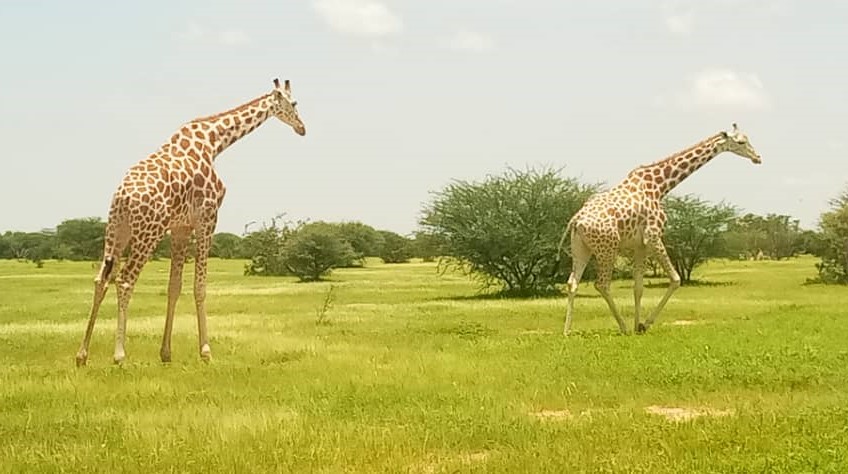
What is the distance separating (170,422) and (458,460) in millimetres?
3208

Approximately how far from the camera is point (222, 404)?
34.6ft

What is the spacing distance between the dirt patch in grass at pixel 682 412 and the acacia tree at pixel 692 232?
130 feet

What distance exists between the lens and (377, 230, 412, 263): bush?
106m

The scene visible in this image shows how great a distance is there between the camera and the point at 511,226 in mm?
36500

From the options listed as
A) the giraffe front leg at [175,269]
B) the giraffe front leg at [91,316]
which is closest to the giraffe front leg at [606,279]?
the giraffe front leg at [175,269]

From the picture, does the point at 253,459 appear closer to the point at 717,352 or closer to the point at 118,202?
the point at 118,202

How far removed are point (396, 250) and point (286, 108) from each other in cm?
9075

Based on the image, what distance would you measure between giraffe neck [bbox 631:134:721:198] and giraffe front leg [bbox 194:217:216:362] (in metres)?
9.55

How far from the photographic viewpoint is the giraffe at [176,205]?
13.8 meters

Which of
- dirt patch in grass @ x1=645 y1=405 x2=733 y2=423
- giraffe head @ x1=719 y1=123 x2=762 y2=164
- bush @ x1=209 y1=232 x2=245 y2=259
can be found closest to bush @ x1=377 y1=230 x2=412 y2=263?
bush @ x1=209 y1=232 x2=245 y2=259

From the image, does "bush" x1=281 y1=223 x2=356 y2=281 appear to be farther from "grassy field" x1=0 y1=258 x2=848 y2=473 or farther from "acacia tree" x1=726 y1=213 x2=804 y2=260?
"acacia tree" x1=726 y1=213 x2=804 y2=260

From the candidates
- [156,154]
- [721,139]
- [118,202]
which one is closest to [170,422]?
[118,202]

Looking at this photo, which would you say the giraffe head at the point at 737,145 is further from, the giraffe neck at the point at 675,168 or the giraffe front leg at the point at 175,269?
Answer: the giraffe front leg at the point at 175,269

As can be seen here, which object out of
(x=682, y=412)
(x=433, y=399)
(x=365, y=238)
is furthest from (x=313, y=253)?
(x=365, y=238)
